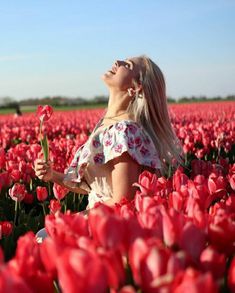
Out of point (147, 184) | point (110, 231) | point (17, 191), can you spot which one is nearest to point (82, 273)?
point (110, 231)

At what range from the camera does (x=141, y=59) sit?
180 inches

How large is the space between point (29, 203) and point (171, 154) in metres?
1.69

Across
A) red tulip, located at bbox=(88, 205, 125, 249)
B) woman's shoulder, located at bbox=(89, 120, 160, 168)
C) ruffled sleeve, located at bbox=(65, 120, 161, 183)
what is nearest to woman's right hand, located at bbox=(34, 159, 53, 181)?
ruffled sleeve, located at bbox=(65, 120, 161, 183)

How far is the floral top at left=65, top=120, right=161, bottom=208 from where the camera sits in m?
4.18

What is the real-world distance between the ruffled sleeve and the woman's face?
341 millimetres

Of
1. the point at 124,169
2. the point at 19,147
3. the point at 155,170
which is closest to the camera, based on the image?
the point at 124,169

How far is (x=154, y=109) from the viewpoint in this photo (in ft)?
14.8

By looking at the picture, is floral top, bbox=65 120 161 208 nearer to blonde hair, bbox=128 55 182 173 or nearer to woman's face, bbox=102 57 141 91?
blonde hair, bbox=128 55 182 173

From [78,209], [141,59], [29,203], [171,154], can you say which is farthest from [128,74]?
[29,203]

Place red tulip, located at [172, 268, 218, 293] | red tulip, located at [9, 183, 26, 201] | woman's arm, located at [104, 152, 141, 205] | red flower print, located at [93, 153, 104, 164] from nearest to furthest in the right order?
1. red tulip, located at [172, 268, 218, 293]
2. woman's arm, located at [104, 152, 141, 205]
3. red flower print, located at [93, 153, 104, 164]
4. red tulip, located at [9, 183, 26, 201]

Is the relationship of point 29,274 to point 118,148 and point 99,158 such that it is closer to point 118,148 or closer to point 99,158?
point 118,148

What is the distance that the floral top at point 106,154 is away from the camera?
13.7 ft

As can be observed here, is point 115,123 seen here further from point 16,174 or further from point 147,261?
point 147,261

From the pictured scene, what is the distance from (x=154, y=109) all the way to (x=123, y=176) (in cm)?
70
